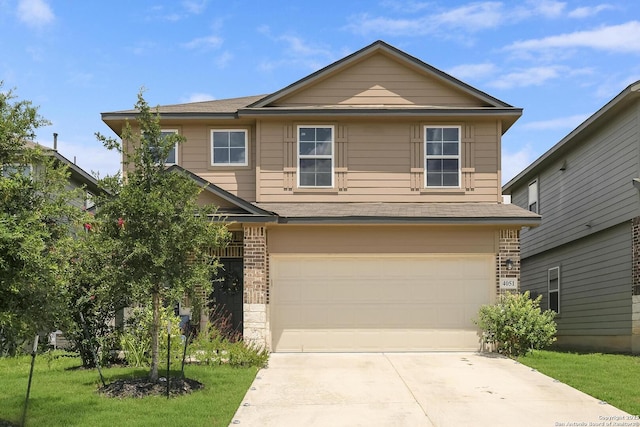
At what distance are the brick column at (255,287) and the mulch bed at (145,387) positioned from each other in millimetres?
4168

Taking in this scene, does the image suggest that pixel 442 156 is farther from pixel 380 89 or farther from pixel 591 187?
pixel 591 187

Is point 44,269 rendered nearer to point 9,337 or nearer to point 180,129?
point 9,337

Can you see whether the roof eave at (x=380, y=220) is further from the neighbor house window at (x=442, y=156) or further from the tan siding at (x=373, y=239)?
the neighbor house window at (x=442, y=156)

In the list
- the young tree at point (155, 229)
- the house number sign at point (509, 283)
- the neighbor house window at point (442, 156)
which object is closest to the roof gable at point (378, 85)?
the neighbor house window at point (442, 156)

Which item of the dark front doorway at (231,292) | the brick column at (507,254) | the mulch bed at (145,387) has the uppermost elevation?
the brick column at (507,254)

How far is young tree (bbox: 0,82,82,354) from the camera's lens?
796 cm

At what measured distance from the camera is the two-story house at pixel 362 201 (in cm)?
1641

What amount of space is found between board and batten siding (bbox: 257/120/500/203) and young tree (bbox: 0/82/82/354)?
28.6 feet

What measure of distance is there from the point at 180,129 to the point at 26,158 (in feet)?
30.7

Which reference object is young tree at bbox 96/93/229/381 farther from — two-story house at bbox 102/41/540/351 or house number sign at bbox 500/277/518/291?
house number sign at bbox 500/277/518/291

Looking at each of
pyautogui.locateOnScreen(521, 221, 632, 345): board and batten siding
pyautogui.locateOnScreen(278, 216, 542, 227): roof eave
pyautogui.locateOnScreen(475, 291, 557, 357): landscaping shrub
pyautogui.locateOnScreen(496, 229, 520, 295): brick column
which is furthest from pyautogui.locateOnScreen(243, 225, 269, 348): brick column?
pyautogui.locateOnScreen(521, 221, 632, 345): board and batten siding

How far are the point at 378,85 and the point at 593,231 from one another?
283 inches

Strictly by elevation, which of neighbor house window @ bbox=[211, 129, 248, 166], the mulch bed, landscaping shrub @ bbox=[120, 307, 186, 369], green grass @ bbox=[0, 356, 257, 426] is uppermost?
neighbor house window @ bbox=[211, 129, 248, 166]

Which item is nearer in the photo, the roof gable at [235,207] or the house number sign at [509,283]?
the roof gable at [235,207]
